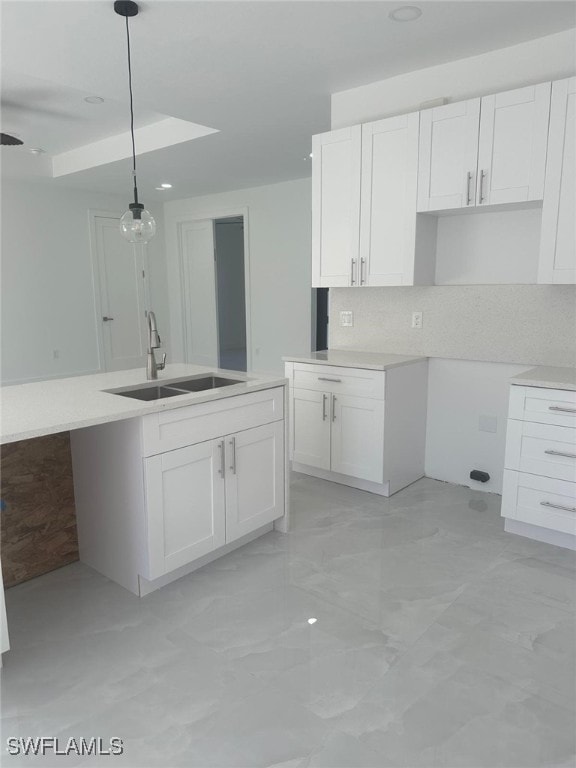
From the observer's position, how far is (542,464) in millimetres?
2656

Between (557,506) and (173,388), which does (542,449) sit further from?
(173,388)

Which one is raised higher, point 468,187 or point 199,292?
point 468,187

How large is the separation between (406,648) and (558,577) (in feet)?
3.17

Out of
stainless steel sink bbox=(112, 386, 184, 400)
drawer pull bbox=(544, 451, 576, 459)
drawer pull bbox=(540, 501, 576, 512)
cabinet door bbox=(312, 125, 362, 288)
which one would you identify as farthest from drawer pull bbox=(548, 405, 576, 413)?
stainless steel sink bbox=(112, 386, 184, 400)

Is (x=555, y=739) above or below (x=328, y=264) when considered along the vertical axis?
below

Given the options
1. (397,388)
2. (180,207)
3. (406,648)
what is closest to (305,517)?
(397,388)

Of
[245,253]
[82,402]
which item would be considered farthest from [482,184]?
[245,253]

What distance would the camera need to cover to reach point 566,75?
8.87 feet

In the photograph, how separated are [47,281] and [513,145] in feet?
18.9

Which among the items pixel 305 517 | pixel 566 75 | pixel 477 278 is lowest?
pixel 305 517

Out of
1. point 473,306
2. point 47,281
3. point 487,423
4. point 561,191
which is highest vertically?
point 561,191

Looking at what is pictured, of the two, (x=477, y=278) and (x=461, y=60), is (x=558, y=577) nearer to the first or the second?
(x=477, y=278)

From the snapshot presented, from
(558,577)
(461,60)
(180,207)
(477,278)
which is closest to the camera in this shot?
(558,577)

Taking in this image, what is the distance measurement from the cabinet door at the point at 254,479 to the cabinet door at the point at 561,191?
1671 millimetres
